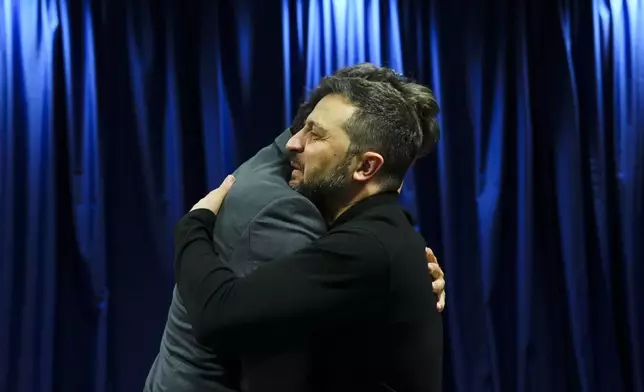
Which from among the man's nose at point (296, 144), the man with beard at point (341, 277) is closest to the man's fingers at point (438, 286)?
the man with beard at point (341, 277)

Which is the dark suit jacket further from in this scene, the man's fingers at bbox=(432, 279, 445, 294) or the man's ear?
the man's fingers at bbox=(432, 279, 445, 294)

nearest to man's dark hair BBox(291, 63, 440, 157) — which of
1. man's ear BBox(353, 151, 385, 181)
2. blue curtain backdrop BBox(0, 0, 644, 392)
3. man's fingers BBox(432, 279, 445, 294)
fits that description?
man's ear BBox(353, 151, 385, 181)

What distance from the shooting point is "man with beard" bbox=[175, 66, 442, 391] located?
88cm

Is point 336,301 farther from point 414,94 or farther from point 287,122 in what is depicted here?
point 287,122

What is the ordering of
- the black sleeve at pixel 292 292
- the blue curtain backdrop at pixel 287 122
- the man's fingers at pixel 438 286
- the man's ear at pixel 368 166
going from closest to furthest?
the black sleeve at pixel 292 292, the man's ear at pixel 368 166, the man's fingers at pixel 438 286, the blue curtain backdrop at pixel 287 122

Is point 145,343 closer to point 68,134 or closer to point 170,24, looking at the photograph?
point 68,134

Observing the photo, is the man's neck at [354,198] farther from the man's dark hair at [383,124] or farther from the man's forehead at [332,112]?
the man's forehead at [332,112]

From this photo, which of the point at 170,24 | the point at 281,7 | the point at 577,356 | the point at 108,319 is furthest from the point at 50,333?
the point at 577,356

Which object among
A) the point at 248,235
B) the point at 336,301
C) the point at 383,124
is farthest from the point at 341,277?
the point at 383,124

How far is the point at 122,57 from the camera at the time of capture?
6.73 ft

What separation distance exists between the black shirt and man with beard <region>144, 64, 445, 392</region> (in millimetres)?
40

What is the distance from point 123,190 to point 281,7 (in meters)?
0.82

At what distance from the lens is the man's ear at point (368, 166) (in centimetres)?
104

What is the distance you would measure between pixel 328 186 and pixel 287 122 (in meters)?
1.07
